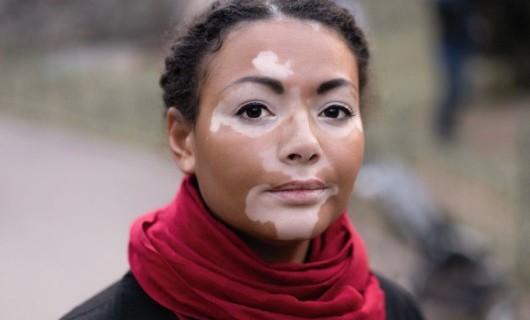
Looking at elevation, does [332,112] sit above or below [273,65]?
below

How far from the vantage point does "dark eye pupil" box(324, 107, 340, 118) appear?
240 centimetres

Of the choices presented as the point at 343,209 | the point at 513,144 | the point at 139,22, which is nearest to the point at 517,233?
the point at 513,144

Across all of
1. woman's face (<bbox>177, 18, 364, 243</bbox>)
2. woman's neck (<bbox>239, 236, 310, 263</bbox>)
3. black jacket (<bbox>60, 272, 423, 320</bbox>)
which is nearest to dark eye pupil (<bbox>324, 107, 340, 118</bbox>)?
woman's face (<bbox>177, 18, 364, 243</bbox>)

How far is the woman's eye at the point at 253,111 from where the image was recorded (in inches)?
92.7

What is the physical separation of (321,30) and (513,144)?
6.33m

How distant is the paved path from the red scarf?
3270mm

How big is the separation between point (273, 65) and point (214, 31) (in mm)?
183

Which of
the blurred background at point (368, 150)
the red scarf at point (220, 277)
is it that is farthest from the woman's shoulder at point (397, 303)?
the blurred background at point (368, 150)

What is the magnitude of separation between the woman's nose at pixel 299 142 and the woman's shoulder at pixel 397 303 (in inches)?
24.7

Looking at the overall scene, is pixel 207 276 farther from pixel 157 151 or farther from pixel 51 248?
pixel 157 151

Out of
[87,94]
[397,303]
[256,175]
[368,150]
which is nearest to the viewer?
[256,175]

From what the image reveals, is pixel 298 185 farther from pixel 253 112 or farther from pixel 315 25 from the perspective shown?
pixel 315 25

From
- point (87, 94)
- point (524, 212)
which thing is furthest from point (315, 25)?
point (87, 94)

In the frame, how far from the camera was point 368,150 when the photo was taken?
717 centimetres
